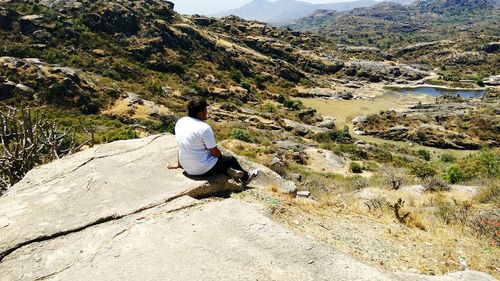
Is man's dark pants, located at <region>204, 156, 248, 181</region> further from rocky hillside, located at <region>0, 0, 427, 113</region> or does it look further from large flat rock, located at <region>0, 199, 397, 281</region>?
rocky hillside, located at <region>0, 0, 427, 113</region>

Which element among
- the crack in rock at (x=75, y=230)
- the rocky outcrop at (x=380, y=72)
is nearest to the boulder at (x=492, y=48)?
the rocky outcrop at (x=380, y=72)

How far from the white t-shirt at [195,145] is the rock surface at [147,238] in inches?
9.8

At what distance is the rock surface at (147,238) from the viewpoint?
4.70 meters

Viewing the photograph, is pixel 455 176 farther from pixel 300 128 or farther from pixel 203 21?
pixel 203 21

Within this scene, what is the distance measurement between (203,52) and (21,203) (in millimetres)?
69772

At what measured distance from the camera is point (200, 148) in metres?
6.94

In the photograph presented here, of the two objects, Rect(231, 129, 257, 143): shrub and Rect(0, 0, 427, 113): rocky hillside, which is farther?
Rect(0, 0, 427, 113): rocky hillside

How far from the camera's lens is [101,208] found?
625cm

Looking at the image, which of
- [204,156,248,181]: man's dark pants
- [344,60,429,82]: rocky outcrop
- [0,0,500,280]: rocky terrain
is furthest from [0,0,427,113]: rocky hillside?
[204,156,248,181]: man's dark pants

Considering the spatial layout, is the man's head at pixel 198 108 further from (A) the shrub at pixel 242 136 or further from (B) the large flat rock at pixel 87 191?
(A) the shrub at pixel 242 136

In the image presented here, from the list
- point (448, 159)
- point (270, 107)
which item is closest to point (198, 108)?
point (448, 159)

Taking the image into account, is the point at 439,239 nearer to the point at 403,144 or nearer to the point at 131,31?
the point at 403,144

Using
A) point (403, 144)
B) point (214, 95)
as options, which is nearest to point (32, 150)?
point (403, 144)

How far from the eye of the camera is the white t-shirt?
6.71 metres
